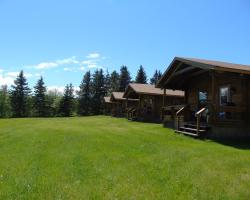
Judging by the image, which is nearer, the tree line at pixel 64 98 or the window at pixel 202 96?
the window at pixel 202 96

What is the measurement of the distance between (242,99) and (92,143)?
8273 millimetres

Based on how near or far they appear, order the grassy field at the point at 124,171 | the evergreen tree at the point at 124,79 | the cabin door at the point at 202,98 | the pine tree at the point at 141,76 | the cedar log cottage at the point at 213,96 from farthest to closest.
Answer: the pine tree at the point at 141,76 < the evergreen tree at the point at 124,79 < the cabin door at the point at 202,98 < the cedar log cottage at the point at 213,96 < the grassy field at the point at 124,171

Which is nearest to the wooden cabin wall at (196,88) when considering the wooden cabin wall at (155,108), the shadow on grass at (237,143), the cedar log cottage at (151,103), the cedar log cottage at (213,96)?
the cedar log cottage at (213,96)

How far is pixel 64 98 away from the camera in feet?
207

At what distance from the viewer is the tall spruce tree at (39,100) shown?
61.7 m

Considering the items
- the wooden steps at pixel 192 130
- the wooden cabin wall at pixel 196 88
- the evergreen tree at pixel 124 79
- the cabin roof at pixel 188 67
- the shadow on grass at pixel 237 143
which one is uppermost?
the evergreen tree at pixel 124 79

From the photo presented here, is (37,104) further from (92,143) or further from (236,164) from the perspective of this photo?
(236,164)

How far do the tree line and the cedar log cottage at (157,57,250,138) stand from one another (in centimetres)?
4661

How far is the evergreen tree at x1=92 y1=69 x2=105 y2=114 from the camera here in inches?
2623

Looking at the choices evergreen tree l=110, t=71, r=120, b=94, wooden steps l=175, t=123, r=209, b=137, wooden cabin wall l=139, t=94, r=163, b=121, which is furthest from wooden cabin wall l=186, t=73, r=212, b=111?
evergreen tree l=110, t=71, r=120, b=94

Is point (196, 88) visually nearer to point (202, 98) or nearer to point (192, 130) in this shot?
point (202, 98)

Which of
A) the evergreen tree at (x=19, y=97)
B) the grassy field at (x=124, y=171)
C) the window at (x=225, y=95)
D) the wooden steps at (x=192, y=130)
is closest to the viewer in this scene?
the grassy field at (x=124, y=171)

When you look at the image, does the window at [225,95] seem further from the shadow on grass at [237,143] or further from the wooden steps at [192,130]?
the shadow on grass at [237,143]

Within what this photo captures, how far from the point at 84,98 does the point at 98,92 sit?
365cm
